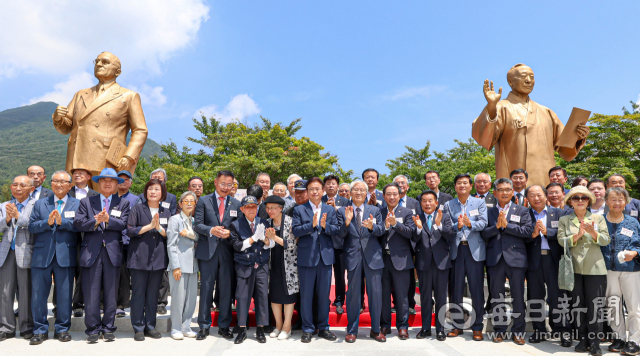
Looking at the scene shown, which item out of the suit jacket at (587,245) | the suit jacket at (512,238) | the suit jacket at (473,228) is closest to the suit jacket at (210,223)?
the suit jacket at (473,228)

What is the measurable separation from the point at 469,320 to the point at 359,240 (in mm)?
1836

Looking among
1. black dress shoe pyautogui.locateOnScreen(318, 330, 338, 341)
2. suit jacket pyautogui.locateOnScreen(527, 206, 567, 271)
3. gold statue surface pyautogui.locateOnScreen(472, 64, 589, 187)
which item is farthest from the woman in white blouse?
gold statue surface pyautogui.locateOnScreen(472, 64, 589, 187)

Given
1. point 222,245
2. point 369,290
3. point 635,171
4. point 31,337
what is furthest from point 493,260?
point 635,171

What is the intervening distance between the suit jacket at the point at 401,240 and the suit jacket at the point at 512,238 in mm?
925

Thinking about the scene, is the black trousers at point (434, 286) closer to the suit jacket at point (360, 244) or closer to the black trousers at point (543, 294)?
the suit jacket at point (360, 244)

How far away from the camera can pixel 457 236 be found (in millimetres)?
5191

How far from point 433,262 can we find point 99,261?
13.1 feet

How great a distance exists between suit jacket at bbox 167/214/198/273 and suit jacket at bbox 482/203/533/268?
3.59m

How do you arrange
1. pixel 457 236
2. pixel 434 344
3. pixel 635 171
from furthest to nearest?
pixel 635 171
pixel 457 236
pixel 434 344

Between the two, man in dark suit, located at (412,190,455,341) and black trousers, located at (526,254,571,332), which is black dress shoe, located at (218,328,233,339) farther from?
black trousers, located at (526,254,571,332)

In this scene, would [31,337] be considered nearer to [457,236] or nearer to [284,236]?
[284,236]

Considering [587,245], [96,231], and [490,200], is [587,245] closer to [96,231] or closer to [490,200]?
[490,200]

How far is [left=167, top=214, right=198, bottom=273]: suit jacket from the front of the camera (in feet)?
16.3

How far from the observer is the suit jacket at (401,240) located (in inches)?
198
